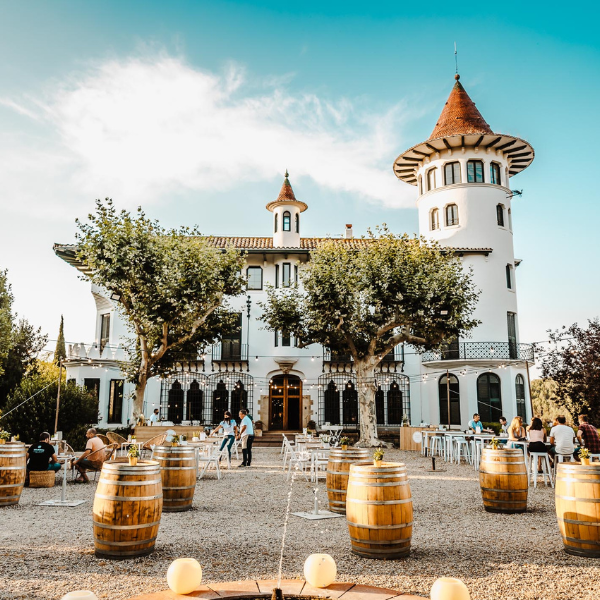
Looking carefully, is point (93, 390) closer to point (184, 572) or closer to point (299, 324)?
point (299, 324)

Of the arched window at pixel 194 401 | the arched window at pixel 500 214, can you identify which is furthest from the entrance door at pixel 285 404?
the arched window at pixel 500 214

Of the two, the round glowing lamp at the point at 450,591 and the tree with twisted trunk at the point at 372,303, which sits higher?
the tree with twisted trunk at the point at 372,303

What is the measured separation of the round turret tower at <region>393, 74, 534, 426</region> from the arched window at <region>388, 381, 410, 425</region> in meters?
1.39

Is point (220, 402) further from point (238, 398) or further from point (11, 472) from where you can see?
point (11, 472)

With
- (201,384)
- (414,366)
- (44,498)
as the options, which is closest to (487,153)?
(414,366)

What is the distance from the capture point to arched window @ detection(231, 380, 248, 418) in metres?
26.3

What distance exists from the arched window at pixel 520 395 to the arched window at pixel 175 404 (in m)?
16.0

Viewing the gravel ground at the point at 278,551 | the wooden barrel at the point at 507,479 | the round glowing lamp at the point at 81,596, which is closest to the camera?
the round glowing lamp at the point at 81,596

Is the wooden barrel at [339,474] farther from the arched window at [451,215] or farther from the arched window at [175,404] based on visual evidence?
the arched window at [451,215]

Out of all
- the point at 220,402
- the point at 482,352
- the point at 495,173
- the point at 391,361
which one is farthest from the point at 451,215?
the point at 220,402

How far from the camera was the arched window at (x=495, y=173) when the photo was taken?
2798 cm

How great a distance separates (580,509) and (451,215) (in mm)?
23722

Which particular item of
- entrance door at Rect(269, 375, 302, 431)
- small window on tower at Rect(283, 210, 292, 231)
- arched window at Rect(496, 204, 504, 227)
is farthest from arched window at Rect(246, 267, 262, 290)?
arched window at Rect(496, 204, 504, 227)

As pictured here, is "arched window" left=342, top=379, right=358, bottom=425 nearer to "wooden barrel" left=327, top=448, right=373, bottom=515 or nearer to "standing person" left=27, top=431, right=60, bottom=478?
"standing person" left=27, top=431, right=60, bottom=478
